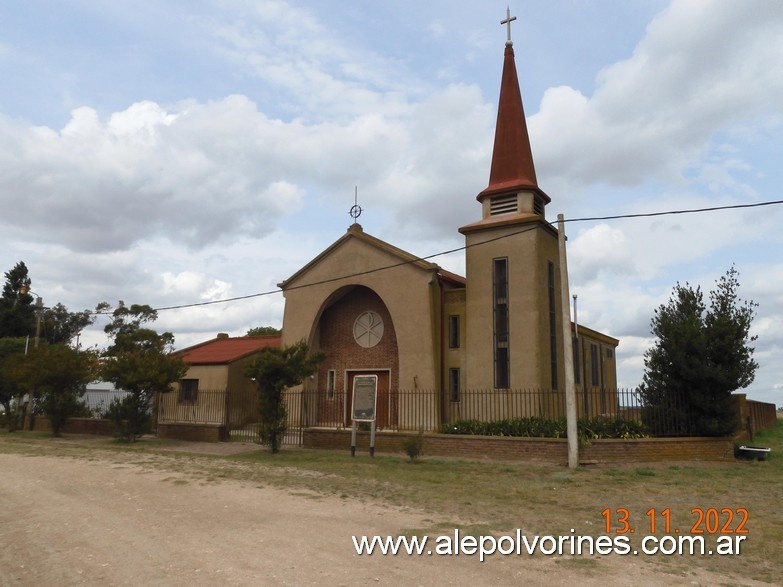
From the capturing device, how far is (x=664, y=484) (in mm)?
12422

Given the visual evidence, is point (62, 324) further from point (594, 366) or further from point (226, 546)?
point (226, 546)

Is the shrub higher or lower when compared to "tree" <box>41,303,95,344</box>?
lower

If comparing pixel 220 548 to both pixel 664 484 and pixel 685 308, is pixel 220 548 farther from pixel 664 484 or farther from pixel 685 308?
pixel 685 308

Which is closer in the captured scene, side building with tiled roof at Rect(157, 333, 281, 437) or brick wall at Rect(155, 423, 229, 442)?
brick wall at Rect(155, 423, 229, 442)

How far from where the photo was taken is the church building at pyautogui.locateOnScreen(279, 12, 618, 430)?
66.6 feet

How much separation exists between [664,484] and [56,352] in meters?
22.6

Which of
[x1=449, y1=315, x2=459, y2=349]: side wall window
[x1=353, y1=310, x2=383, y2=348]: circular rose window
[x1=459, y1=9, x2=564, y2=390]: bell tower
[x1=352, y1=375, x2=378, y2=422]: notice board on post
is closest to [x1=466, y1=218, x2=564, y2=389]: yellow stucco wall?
[x1=459, y1=9, x2=564, y2=390]: bell tower

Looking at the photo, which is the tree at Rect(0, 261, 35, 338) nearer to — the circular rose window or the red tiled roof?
the red tiled roof

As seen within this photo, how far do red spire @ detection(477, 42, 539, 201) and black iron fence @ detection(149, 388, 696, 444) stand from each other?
297 inches

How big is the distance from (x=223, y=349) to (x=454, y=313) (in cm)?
1374

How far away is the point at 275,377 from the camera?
700 inches

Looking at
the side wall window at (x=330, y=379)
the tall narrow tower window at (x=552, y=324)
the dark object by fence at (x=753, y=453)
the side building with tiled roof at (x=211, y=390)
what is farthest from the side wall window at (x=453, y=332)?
the dark object by fence at (x=753, y=453)

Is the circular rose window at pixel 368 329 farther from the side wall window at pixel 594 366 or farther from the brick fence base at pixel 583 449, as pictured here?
the side wall window at pixel 594 366

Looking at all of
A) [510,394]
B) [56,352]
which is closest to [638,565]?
[510,394]
